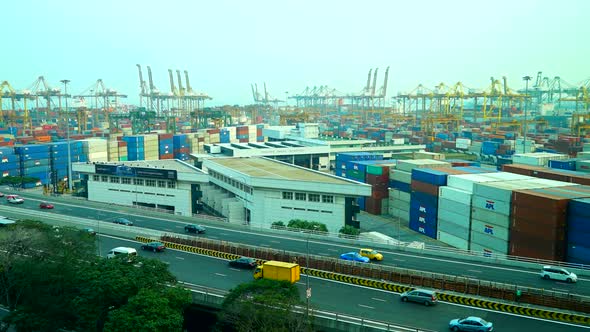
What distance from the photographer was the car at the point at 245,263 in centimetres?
1766

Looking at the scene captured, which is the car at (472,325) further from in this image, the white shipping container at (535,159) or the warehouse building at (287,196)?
the white shipping container at (535,159)

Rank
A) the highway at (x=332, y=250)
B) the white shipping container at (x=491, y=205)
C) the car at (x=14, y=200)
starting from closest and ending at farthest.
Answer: the highway at (x=332, y=250) < the white shipping container at (x=491, y=205) < the car at (x=14, y=200)

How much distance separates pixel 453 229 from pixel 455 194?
1895mm

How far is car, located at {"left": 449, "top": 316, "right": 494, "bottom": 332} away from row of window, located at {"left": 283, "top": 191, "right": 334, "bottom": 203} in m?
16.1

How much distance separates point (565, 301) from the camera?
13.2 m

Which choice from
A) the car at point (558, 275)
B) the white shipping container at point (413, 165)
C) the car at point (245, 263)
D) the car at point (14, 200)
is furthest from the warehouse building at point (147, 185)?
the car at point (558, 275)

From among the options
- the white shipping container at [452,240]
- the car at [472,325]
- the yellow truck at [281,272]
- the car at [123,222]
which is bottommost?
the white shipping container at [452,240]

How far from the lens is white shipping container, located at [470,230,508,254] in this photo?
2366 cm

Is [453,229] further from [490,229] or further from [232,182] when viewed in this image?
[232,182]

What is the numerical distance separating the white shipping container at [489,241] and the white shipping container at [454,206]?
3.65 ft


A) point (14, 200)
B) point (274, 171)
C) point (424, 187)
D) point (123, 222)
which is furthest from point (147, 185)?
point (424, 187)

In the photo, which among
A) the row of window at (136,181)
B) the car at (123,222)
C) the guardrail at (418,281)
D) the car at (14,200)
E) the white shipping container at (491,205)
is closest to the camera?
the guardrail at (418,281)

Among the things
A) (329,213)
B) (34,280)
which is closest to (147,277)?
(34,280)

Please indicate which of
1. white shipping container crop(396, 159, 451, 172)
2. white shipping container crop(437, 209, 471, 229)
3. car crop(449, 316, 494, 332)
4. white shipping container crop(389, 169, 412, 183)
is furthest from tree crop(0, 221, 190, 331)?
white shipping container crop(396, 159, 451, 172)
